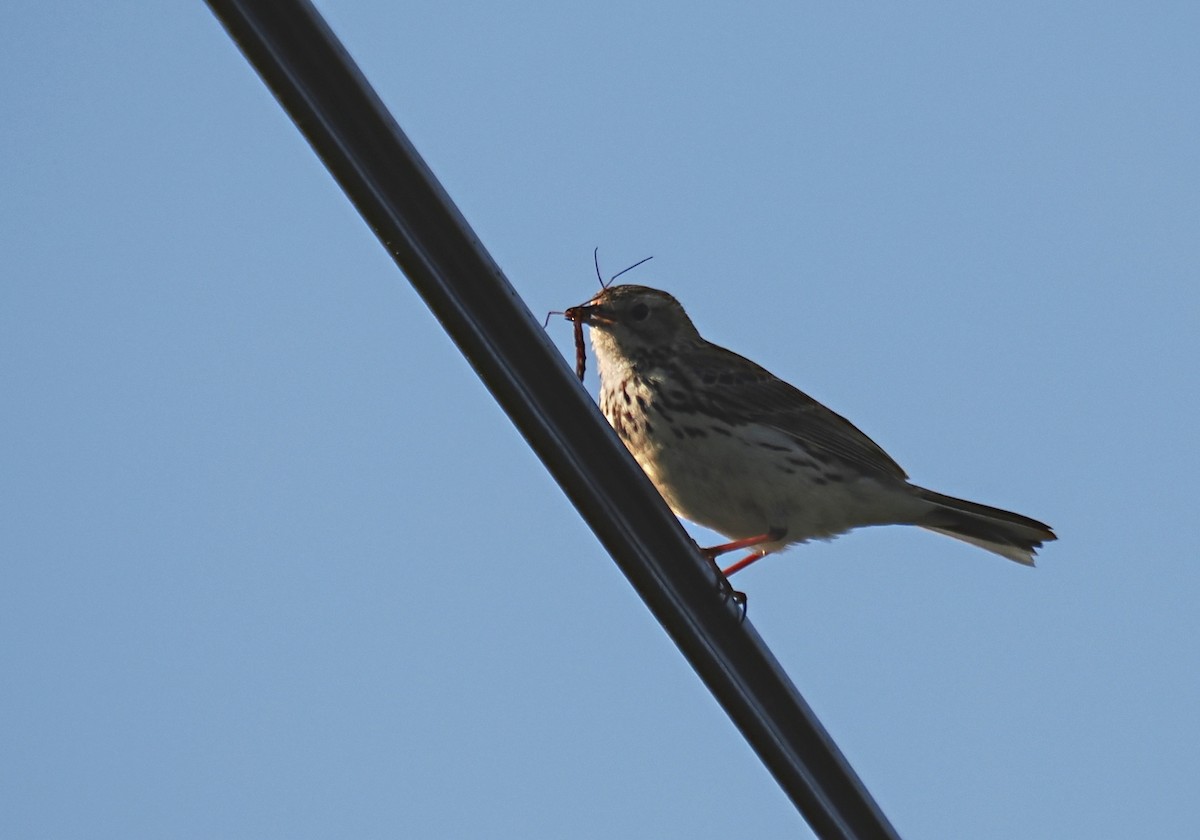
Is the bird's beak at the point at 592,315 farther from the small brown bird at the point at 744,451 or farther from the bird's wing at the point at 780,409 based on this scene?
the bird's wing at the point at 780,409

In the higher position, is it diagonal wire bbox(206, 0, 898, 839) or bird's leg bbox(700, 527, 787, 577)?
bird's leg bbox(700, 527, 787, 577)

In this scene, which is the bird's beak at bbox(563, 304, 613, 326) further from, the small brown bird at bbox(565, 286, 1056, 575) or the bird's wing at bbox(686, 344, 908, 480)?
the bird's wing at bbox(686, 344, 908, 480)

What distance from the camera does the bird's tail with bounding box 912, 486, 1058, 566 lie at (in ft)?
27.0

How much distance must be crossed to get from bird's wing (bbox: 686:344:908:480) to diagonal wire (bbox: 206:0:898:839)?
3.68 meters

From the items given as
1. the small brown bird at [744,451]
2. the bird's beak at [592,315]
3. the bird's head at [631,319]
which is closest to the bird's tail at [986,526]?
the small brown bird at [744,451]

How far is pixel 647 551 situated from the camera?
4.29 meters

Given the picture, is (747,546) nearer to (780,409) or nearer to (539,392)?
(780,409)

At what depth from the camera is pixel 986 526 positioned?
840 centimetres

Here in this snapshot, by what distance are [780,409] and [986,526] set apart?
4.15 feet

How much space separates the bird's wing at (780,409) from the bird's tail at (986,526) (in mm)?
289

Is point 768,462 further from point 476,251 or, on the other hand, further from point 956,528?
point 476,251

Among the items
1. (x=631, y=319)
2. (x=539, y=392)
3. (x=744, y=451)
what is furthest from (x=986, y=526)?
(x=539, y=392)

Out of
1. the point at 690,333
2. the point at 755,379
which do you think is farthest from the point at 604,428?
the point at 690,333

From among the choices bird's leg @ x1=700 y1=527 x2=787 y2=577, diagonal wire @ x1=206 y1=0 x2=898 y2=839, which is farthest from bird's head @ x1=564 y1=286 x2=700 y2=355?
diagonal wire @ x1=206 y1=0 x2=898 y2=839
